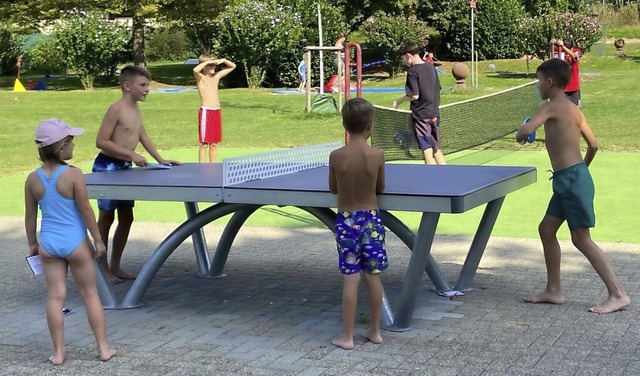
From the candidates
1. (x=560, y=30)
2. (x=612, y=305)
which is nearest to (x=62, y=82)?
(x=560, y=30)

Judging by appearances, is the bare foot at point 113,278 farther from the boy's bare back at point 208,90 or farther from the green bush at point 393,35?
the green bush at point 393,35

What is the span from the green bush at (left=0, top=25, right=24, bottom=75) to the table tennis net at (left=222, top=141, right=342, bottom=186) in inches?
1647

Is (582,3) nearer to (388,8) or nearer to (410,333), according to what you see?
(388,8)

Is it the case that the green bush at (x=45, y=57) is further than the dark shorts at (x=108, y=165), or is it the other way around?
the green bush at (x=45, y=57)

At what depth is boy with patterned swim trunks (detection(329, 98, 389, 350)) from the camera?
5191 millimetres

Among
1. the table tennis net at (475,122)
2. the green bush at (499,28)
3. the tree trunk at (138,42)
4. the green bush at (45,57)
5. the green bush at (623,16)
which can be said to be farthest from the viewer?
the green bush at (623,16)

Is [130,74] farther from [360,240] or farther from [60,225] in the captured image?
[360,240]

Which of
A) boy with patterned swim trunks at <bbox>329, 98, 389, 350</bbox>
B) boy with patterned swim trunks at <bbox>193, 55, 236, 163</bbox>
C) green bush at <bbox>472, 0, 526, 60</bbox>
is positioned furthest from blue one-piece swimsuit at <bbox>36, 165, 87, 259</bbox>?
green bush at <bbox>472, 0, 526, 60</bbox>

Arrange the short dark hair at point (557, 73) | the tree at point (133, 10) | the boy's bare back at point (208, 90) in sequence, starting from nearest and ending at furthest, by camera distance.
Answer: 1. the short dark hair at point (557, 73)
2. the boy's bare back at point (208, 90)
3. the tree at point (133, 10)

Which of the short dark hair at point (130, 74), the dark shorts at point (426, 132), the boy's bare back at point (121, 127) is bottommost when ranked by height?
the dark shorts at point (426, 132)

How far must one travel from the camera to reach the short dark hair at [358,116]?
526cm

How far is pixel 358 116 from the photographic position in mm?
5262

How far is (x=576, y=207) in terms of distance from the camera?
594 cm

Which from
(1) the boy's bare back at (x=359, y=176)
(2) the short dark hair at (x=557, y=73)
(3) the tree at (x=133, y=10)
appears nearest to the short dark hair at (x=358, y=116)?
(1) the boy's bare back at (x=359, y=176)
